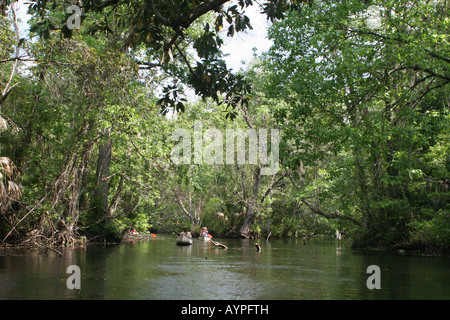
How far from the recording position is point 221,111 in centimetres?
916

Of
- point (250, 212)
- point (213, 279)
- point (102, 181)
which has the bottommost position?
point (213, 279)

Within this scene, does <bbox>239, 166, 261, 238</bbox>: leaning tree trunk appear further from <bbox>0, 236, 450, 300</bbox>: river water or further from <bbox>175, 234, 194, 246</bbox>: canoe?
<bbox>0, 236, 450, 300</bbox>: river water

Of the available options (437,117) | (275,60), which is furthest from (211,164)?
(437,117)

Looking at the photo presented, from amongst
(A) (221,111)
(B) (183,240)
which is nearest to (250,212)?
(B) (183,240)

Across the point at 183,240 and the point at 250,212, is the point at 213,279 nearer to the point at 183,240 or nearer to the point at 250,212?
the point at 183,240

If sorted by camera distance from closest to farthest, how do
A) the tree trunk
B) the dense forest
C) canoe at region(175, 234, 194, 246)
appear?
the dense forest, the tree trunk, canoe at region(175, 234, 194, 246)

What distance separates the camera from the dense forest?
1337cm

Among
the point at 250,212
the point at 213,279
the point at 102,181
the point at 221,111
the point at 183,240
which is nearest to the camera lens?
the point at 221,111

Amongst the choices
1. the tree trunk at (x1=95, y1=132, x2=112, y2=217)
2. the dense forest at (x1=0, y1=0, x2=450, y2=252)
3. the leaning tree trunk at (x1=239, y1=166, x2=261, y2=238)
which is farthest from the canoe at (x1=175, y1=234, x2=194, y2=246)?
the leaning tree trunk at (x1=239, y1=166, x2=261, y2=238)

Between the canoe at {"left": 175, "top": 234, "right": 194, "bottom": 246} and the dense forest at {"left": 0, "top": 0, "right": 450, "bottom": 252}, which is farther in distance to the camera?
the canoe at {"left": 175, "top": 234, "right": 194, "bottom": 246}

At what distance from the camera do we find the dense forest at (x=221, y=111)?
1337cm

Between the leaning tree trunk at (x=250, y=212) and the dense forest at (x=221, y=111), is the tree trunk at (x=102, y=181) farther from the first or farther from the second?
the leaning tree trunk at (x=250, y=212)

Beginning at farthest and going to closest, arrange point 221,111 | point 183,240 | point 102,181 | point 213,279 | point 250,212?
point 250,212, point 183,240, point 102,181, point 213,279, point 221,111
